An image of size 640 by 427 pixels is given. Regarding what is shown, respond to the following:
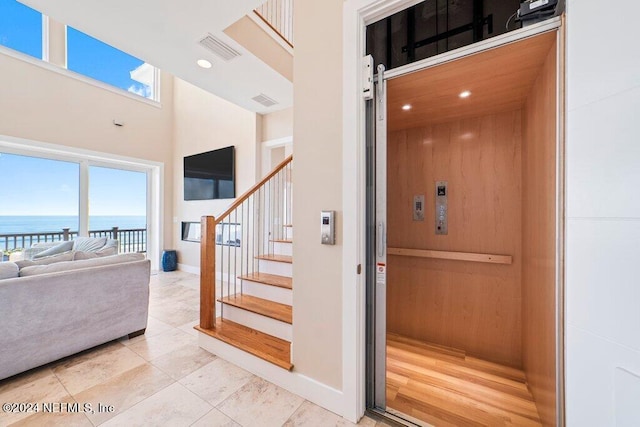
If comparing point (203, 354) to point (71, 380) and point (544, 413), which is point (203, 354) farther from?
point (544, 413)

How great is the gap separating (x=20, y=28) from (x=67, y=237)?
333 cm

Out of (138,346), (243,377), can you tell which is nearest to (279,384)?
(243,377)

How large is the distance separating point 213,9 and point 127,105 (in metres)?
3.80

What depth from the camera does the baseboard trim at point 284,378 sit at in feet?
5.00

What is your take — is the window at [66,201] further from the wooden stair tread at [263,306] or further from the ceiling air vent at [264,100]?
the wooden stair tread at [263,306]

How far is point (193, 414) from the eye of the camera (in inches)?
59.3

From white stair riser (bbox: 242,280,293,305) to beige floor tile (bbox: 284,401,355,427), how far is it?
88 centimetres

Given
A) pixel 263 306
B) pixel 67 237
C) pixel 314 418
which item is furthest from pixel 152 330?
pixel 67 237

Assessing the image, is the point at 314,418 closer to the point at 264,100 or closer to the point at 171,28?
the point at 171,28

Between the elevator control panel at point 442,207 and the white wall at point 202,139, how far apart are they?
10.2ft

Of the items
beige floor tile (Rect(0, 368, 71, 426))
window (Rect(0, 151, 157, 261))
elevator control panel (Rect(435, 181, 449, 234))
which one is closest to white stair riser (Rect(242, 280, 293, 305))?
beige floor tile (Rect(0, 368, 71, 426))

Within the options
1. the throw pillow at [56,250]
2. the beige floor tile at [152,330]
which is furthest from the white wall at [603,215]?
the throw pillow at [56,250]

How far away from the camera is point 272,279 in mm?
2539

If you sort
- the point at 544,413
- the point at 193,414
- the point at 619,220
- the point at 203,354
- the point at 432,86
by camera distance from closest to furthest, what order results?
1. the point at 619,220
2. the point at 544,413
3. the point at 193,414
4. the point at 432,86
5. the point at 203,354
